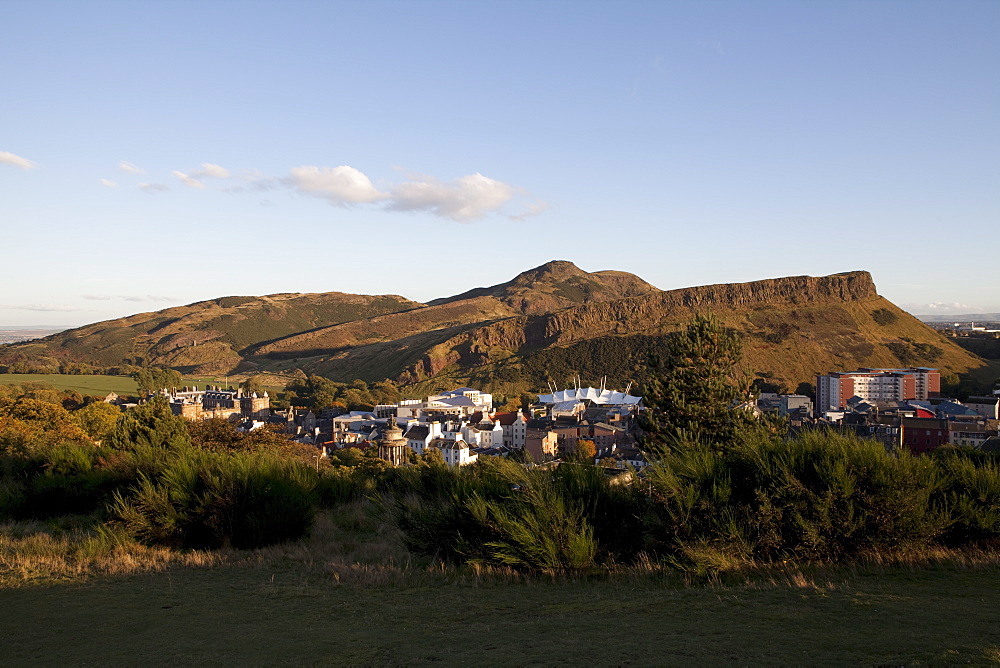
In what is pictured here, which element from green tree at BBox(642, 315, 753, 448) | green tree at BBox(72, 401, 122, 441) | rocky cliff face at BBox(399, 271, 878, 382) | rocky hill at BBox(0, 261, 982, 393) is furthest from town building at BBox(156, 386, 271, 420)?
green tree at BBox(642, 315, 753, 448)

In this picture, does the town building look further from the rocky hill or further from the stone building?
the rocky hill

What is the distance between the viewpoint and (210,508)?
32.9 ft

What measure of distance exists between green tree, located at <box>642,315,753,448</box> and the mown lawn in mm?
8284

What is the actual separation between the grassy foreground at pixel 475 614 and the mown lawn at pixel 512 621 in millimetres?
20

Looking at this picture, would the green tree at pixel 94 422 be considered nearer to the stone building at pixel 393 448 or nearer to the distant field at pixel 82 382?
the stone building at pixel 393 448

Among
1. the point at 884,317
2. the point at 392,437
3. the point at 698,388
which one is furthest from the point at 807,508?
the point at 884,317

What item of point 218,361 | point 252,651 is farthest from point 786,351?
point 218,361

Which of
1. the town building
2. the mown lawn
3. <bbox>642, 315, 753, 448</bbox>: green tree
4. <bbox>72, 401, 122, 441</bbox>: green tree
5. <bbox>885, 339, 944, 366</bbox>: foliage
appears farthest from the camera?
<bbox>885, 339, 944, 366</bbox>: foliage

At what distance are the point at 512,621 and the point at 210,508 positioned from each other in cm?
593

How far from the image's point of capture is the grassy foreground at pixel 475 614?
486 cm

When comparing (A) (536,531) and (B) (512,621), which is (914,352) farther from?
(B) (512,621)

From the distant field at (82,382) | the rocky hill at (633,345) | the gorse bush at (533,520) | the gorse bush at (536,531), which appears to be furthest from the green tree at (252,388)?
the gorse bush at (536,531)

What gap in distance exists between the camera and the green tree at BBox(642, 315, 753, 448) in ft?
51.1

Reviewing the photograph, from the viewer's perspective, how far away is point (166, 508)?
995cm
